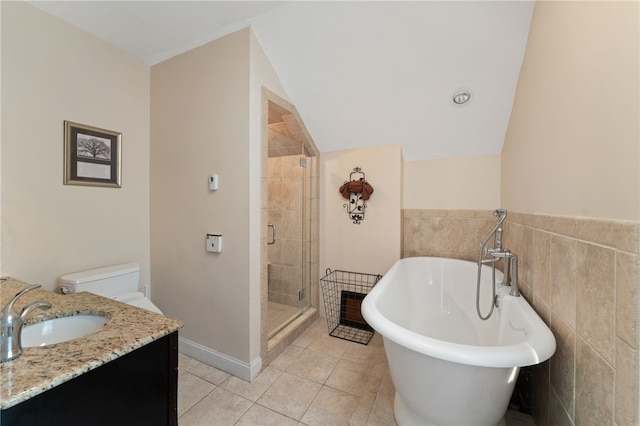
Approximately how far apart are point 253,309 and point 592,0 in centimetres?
227

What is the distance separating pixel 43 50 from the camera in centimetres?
168

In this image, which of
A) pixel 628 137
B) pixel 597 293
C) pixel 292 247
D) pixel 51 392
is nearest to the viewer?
pixel 51 392

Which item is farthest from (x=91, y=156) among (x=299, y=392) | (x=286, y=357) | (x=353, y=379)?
(x=353, y=379)

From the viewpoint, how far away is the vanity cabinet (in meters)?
0.61

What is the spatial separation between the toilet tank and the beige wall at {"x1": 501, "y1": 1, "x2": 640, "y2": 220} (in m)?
2.74

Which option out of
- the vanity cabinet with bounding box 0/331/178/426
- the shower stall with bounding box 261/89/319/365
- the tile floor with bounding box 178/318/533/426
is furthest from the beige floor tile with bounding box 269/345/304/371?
the vanity cabinet with bounding box 0/331/178/426

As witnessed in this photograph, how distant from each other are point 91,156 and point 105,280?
944 mm

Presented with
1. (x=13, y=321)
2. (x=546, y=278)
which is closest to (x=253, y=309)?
(x=13, y=321)

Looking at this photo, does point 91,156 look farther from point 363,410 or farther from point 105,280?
point 363,410

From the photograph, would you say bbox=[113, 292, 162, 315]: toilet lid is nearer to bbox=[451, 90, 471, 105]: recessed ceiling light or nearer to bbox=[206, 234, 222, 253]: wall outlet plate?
bbox=[206, 234, 222, 253]: wall outlet plate

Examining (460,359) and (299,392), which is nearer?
(460,359)

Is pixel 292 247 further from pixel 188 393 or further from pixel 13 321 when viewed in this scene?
pixel 13 321

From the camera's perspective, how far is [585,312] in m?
0.92

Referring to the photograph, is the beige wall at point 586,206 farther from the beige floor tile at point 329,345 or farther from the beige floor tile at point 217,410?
the beige floor tile at point 217,410
